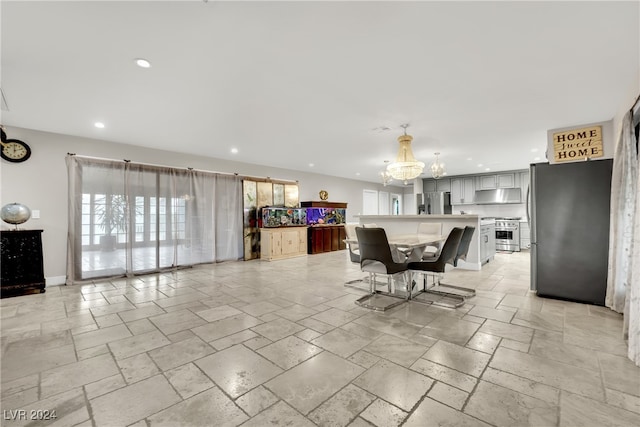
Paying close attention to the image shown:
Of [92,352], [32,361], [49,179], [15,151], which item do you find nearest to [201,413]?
[92,352]

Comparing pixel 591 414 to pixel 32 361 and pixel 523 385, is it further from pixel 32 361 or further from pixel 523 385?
pixel 32 361

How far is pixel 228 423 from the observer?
4.50 ft

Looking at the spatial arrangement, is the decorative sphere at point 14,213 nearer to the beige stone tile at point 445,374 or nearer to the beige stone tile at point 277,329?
the beige stone tile at point 277,329

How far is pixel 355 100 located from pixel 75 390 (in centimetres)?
339

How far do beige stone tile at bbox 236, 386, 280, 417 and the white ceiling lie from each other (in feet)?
7.83

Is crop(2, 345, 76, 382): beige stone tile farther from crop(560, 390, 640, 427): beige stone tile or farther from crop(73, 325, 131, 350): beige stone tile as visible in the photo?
crop(560, 390, 640, 427): beige stone tile

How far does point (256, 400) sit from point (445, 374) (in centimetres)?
121

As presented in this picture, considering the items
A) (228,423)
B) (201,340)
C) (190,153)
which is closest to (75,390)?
(201,340)

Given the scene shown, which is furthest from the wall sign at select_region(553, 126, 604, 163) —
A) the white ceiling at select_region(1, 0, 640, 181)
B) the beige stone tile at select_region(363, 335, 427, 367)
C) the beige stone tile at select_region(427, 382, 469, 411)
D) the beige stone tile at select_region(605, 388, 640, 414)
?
the beige stone tile at select_region(427, 382, 469, 411)

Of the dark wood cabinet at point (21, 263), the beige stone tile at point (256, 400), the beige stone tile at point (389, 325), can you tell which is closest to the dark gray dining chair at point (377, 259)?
the beige stone tile at point (389, 325)

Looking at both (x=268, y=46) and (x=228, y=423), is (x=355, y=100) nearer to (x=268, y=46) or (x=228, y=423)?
(x=268, y=46)

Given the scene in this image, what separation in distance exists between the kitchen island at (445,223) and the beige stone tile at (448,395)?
12.1ft

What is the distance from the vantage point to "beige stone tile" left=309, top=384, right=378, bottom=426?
1387 mm

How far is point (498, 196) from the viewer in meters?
8.37
